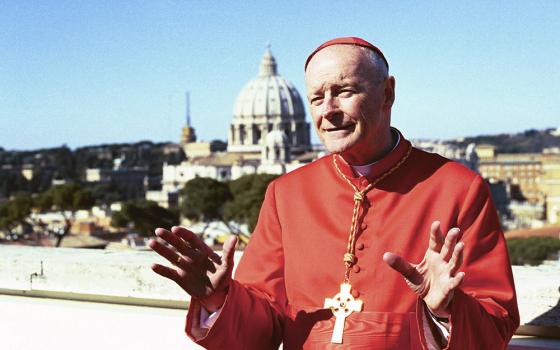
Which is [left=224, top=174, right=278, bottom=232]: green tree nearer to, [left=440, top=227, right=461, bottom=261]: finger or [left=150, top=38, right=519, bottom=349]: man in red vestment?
[left=150, top=38, right=519, bottom=349]: man in red vestment

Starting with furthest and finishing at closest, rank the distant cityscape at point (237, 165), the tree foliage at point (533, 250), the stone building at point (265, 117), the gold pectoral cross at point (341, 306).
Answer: the stone building at point (265, 117) < the distant cityscape at point (237, 165) < the tree foliage at point (533, 250) < the gold pectoral cross at point (341, 306)

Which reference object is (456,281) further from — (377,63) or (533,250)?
(533,250)

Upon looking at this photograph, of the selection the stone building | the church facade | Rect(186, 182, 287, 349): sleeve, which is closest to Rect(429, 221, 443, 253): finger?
Rect(186, 182, 287, 349): sleeve

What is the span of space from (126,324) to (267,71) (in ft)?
212

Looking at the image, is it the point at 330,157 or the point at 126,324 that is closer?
the point at 330,157

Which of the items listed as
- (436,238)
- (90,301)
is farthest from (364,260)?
(90,301)

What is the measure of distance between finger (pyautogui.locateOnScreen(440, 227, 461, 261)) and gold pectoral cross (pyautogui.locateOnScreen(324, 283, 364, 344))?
0.26 meters

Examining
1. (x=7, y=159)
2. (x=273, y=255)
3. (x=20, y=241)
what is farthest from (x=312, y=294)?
(x=7, y=159)

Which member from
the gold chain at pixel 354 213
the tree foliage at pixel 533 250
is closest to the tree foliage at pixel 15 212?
the tree foliage at pixel 533 250

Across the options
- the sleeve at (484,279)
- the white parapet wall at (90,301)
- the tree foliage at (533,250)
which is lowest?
the tree foliage at (533,250)

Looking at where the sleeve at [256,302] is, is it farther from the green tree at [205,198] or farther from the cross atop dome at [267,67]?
the cross atop dome at [267,67]

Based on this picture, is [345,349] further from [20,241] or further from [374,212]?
[20,241]

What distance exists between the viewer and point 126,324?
8.04ft

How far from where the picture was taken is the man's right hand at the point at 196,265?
156 centimetres
